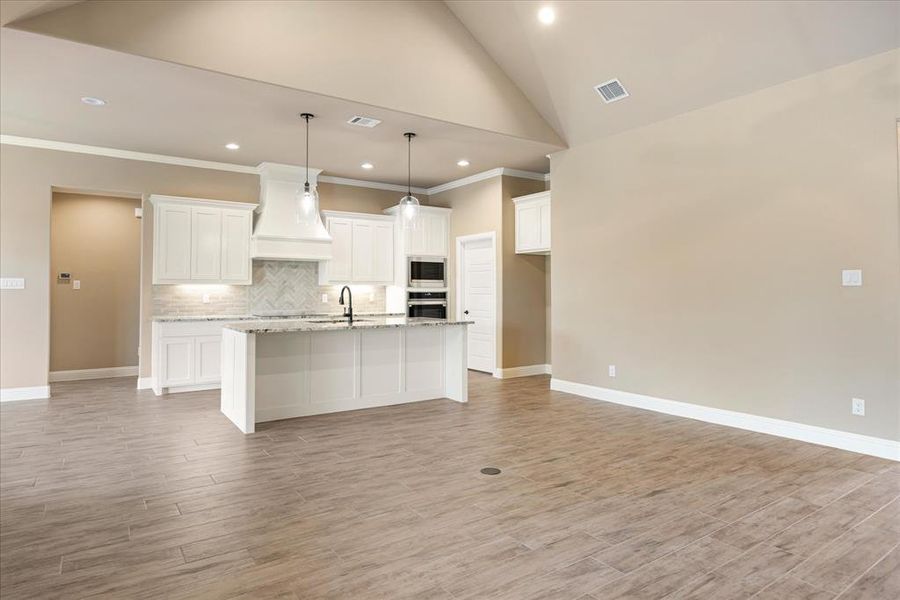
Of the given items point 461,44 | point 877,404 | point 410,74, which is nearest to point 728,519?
point 877,404

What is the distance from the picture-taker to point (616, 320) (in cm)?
593

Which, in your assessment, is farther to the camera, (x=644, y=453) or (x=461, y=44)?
(x=461, y=44)

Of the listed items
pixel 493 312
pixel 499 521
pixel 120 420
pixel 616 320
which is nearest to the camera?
pixel 499 521

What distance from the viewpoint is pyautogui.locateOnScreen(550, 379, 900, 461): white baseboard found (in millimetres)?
3998

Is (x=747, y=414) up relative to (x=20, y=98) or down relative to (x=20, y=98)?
down

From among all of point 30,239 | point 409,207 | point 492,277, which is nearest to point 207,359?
point 30,239

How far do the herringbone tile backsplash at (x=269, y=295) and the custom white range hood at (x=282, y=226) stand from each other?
555 mm

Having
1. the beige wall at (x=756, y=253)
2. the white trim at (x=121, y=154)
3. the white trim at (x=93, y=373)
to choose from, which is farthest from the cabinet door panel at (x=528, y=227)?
the white trim at (x=93, y=373)

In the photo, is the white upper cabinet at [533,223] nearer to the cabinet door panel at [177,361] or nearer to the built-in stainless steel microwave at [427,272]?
the built-in stainless steel microwave at [427,272]

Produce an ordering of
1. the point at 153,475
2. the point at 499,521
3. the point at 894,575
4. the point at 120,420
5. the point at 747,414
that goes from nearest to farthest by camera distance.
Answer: the point at 894,575 < the point at 499,521 < the point at 153,475 < the point at 747,414 < the point at 120,420

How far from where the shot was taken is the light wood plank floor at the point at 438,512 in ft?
7.33

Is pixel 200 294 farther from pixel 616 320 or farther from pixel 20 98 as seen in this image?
pixel 616 320

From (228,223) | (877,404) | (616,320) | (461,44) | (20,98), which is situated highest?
(461,44)

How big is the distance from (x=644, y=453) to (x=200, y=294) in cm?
598
